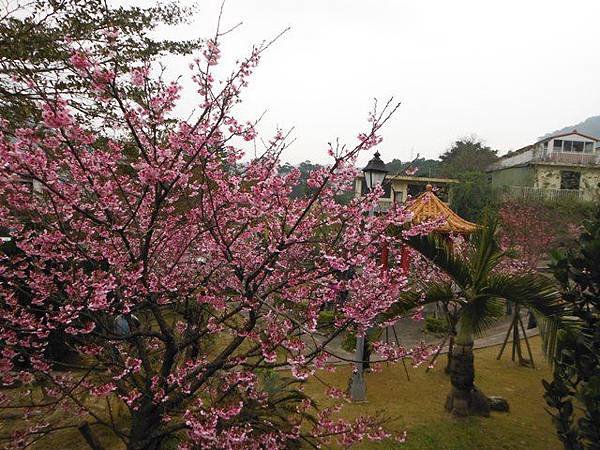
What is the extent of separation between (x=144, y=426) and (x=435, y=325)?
10.0 metres

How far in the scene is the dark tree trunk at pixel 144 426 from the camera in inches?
148

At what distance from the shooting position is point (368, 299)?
4.02 m

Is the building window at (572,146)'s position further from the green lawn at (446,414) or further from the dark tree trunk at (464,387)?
the dark tree trunk at (464,387)

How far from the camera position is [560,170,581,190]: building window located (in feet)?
92.2

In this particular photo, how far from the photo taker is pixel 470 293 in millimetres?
6078

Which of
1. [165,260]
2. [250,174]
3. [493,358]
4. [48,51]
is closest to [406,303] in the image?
[250,174]

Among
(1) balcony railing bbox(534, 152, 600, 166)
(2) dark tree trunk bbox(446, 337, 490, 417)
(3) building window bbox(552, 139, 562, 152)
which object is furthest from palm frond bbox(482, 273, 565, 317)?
(3) building window bbox(552, 139, 562, 152)

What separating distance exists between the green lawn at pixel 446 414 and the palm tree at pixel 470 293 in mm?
411

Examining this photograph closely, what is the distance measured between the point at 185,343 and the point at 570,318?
4980 millimetres

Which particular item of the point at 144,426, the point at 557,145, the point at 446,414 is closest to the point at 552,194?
the point at 557,145

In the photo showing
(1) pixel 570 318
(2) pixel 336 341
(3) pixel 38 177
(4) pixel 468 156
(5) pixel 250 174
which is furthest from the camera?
(4) pixel 468 156

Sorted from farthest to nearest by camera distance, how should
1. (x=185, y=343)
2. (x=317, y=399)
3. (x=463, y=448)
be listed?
(x=317, y=399)
(x=463, y=448)
(x=185, y=343)

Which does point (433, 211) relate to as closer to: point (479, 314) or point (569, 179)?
point (479, 314)

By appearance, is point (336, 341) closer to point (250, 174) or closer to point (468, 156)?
point (250, 174)
